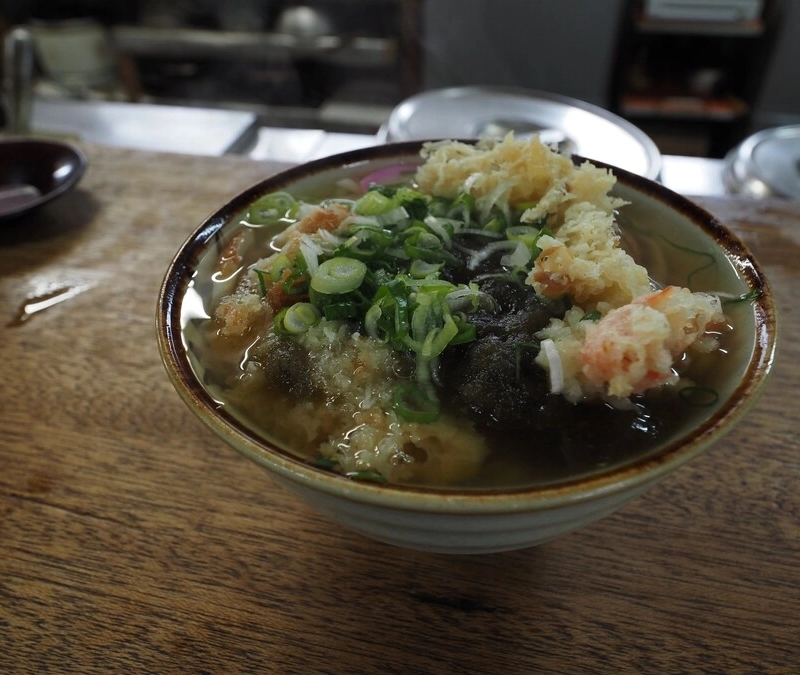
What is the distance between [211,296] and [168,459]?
0.41 metres

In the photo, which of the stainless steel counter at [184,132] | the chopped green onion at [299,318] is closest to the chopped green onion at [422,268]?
the chopped green onion at [299,318]

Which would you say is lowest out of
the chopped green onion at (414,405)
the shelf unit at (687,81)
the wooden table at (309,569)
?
the shelf unit at (687,81)

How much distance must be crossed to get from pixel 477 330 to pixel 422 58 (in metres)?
4.31

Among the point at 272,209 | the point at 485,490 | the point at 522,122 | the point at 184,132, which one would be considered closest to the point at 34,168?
the point at 184,132

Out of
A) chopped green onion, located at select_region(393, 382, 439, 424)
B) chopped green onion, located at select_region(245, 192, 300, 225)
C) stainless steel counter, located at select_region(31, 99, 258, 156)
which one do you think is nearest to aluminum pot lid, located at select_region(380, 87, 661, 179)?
stainless steel counter, located at select_region(31, 99, 258, 156)

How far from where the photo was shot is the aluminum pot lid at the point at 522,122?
8.59ft

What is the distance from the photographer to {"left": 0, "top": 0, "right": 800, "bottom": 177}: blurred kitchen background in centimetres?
460

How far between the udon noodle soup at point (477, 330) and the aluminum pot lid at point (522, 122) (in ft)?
4.73

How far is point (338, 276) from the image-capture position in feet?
3.59

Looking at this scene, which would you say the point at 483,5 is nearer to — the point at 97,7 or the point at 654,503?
the point at 97,7

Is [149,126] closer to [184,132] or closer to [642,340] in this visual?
[184,132]

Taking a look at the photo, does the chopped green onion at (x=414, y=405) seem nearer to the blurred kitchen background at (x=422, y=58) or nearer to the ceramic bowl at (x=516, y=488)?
the ceramic bowl at (x=516, y=488)

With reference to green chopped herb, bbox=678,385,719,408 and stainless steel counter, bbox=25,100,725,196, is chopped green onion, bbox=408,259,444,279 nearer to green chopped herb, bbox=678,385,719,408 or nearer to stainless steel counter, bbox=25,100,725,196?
green chopped herb, bbox=678,385,719,408

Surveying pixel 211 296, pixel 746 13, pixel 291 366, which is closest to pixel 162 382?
pixel 211 296
